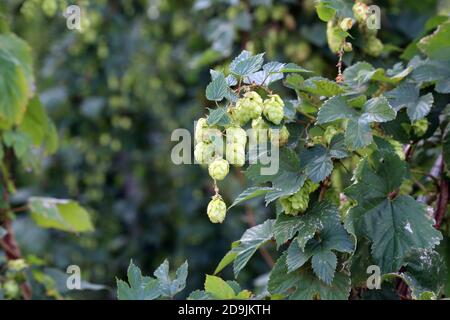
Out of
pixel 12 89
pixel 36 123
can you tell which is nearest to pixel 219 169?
pixel 12 89

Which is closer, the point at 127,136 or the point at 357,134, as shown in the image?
the point at 357,134

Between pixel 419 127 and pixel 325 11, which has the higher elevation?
pixel 325 11

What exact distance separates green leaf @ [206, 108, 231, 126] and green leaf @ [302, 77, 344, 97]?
0.27 meters

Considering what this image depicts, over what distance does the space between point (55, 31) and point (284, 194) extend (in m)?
3.13

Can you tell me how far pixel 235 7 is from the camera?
2.96 meters

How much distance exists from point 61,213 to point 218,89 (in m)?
1.00

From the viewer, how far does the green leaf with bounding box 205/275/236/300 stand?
4.28 ft

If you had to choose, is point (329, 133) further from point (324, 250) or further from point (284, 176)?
point (324, 250)

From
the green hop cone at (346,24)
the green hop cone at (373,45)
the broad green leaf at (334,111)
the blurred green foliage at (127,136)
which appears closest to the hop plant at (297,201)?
the broad green leaf at (334,111)

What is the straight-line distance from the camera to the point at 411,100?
1574 millimetres

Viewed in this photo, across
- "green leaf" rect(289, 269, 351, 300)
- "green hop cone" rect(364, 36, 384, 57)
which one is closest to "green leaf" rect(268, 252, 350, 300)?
"green leaf" rect(289, 269, 351, 300)

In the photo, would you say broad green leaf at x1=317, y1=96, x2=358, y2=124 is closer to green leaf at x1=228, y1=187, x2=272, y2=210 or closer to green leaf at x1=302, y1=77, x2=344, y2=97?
green leaf at x1=302, y1=77, x2=344, y2=97

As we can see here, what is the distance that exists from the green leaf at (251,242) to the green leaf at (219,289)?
4.6 inches
